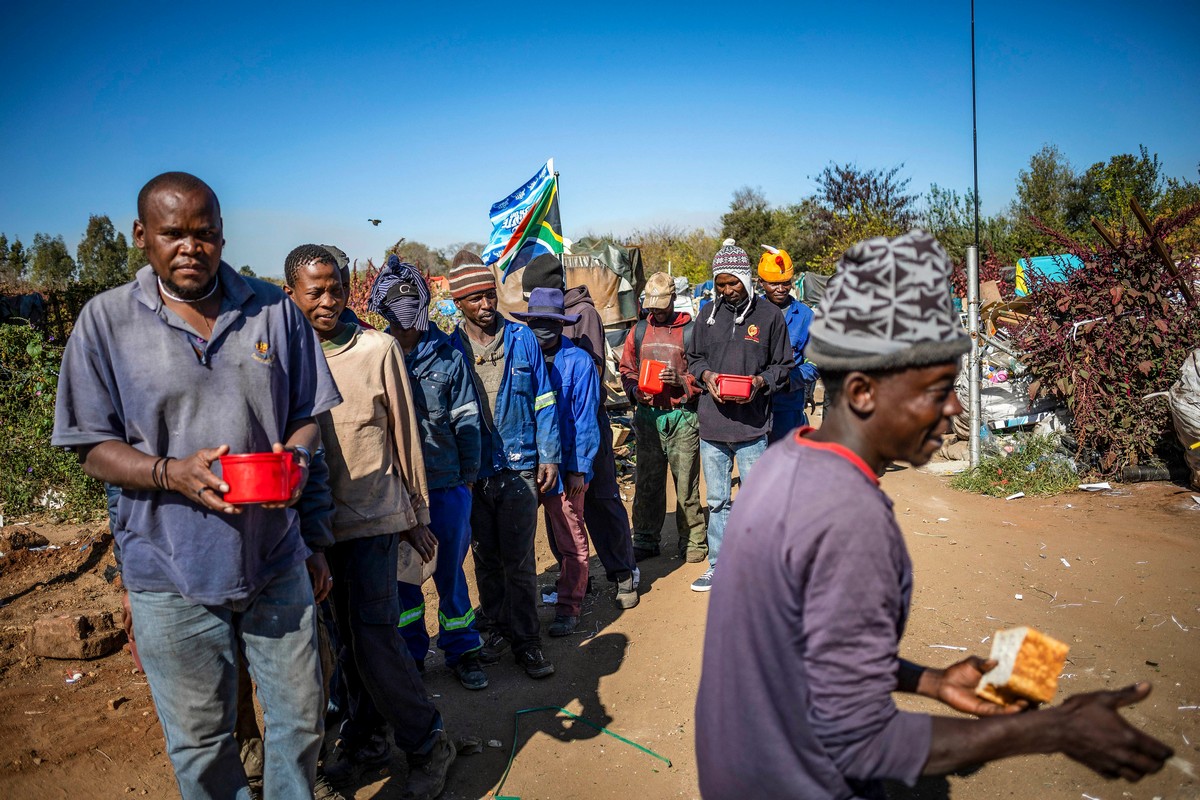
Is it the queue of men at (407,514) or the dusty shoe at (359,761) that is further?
the dusty shoe at (359,761)

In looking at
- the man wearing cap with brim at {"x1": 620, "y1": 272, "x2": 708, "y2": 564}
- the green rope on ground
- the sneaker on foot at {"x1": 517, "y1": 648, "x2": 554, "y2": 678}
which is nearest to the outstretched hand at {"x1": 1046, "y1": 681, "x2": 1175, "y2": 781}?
the green rope on ground

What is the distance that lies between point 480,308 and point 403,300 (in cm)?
59

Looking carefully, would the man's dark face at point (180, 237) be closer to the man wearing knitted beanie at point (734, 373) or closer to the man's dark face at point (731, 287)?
the man wearing knitted beanie at point (734, 373)

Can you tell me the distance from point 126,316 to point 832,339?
2010mm

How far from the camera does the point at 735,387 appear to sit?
5316 mm

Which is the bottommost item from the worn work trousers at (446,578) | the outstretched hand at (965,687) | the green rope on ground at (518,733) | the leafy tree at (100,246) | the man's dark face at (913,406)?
the green rope on ground at (518,733)

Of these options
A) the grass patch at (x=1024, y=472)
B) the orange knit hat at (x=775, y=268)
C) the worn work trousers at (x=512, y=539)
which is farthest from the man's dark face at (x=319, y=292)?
the grass patch at (x=1024, y=472)

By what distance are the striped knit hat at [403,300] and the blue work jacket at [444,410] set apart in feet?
0.39

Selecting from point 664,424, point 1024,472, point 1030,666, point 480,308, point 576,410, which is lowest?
point 1024,472

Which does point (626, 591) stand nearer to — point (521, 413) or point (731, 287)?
point (521, 413)

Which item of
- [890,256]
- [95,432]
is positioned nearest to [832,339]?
[890,256]

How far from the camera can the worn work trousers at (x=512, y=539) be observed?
15.0ft

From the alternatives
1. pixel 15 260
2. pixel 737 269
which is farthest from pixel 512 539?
pixel 15 260

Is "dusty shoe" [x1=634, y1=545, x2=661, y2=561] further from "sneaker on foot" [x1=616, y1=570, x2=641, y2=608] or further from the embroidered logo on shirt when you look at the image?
the embroidered logo on shirt
